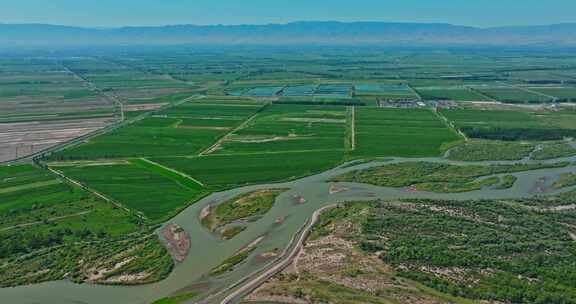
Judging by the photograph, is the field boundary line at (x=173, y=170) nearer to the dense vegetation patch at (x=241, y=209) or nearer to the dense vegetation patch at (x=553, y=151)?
the dense vegetation patch at (x=241, y=209)

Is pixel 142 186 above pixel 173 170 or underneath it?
underneath

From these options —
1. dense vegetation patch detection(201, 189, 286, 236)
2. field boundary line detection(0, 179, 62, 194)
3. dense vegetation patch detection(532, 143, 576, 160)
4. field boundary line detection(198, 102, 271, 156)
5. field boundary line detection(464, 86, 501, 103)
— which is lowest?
dense vegetation patch detection(201, 189, 286, 236)

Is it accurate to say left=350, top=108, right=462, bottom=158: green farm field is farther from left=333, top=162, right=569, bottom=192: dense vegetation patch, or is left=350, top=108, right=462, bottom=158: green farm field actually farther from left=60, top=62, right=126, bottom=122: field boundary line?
left=60, top=62, right=126, bottom=122: field boundary line

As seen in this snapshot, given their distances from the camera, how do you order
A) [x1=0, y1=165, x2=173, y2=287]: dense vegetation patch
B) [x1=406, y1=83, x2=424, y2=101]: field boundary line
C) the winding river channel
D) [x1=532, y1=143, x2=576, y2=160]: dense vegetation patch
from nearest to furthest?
the winding river channel, [x1=0, y1=165, x2=173, y2=287]: dense vegetation patch, [x1=532, y1=143, x2=576, y2=160]: dense vegetation patch, [x1=406, y1=83, x2=424, y2=101]: field boundary line

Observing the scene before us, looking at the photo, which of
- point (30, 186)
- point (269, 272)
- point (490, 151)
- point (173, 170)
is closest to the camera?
point (269, 272)

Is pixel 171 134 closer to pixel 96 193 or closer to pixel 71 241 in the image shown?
pixel 96 193

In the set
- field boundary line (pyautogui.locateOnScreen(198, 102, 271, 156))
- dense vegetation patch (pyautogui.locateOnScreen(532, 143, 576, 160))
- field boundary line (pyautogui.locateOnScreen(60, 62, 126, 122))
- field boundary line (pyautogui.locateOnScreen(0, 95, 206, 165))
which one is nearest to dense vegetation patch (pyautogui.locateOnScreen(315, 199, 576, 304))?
dense vegetation patch (pyautogui.locateOnScreen(532, 143, 576, 160))

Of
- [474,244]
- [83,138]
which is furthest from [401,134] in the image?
[83,138]

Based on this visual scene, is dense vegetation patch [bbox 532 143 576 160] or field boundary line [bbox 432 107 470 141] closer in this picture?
dense vegetation patch [bbox 532 143 576 160]

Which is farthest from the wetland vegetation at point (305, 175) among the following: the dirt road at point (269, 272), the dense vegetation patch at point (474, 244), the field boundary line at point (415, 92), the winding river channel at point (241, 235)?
the field boundary line at point (415, 92)
